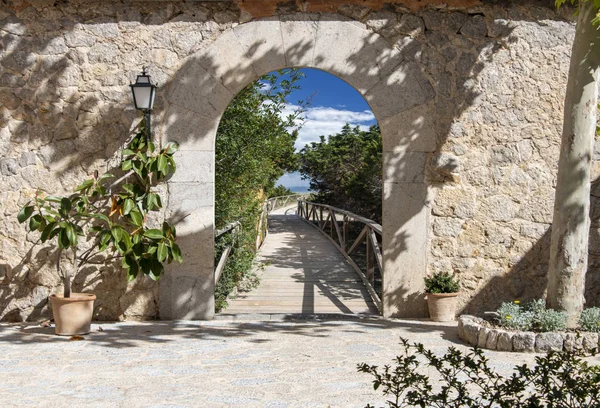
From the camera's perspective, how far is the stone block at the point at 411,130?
190 inches

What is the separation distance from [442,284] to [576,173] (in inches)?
56.7

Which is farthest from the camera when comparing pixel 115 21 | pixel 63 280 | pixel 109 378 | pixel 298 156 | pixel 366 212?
pixel 298 156

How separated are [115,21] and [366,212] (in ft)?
23.9

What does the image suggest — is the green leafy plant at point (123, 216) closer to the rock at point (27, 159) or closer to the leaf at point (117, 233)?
the leaf at point (117, 233)

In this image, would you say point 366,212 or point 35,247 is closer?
point 35,247

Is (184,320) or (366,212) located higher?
(366,212)

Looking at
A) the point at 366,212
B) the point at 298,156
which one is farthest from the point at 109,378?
the point at 298,156

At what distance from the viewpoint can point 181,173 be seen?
189 inches

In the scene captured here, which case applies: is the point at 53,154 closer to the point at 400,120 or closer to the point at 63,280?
the point at 63,280

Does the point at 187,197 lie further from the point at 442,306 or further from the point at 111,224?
the point at 442,306

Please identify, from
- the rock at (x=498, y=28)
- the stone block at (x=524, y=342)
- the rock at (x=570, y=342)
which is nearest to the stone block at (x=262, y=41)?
the rock at (x=498, y=28)

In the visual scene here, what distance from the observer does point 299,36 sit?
477cm

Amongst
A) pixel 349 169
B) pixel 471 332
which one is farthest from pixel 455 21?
pixel 349 169

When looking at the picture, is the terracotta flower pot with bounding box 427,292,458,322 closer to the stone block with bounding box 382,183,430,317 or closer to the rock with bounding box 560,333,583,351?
the stone block with bounding box 382,183,430,317
